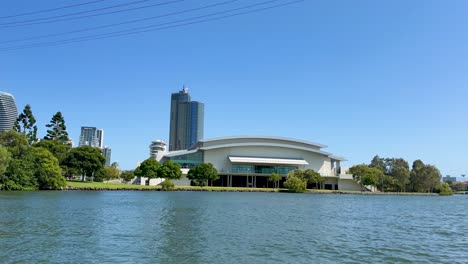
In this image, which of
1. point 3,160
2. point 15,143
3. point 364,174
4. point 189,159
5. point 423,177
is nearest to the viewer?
point 3,160

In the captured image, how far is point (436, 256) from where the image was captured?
55.1 feet

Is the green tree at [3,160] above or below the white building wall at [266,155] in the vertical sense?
below

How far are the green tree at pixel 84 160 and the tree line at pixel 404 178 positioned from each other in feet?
236

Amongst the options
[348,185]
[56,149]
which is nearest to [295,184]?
[348,185]

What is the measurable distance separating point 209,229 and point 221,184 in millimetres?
91467

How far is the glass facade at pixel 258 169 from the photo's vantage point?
369 ft

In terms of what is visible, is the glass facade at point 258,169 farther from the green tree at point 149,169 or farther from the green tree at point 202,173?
the green tree at point 149,169

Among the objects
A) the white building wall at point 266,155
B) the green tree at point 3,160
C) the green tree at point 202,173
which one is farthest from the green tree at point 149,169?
the green tree at point 3,160

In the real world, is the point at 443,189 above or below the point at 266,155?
below

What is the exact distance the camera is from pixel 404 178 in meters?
114

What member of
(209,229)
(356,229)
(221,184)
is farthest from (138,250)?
(221,184)

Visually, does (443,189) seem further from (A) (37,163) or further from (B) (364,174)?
(A) (37,163)

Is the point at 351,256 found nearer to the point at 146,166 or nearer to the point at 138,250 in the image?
the point at 138,250

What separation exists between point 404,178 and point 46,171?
3834 inches
